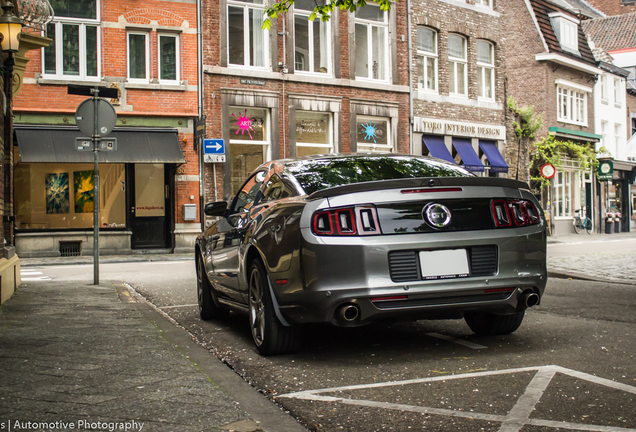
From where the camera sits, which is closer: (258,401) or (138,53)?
(258,401)

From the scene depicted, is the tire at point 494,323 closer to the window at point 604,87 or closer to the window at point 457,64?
the window at point 457,64

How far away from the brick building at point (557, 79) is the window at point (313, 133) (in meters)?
13.8

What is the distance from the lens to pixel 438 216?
4.86m

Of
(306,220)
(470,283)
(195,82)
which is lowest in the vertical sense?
(470,283)

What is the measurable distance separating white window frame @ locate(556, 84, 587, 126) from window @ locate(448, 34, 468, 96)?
9.29 metres

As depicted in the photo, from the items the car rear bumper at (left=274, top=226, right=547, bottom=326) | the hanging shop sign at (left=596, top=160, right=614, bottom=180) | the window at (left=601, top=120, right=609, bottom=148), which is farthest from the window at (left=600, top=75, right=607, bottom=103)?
the car rear bumper at (left=274, top=226, right=547, bottom=326)

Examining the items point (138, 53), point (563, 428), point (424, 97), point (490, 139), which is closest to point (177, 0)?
point (138, 53)

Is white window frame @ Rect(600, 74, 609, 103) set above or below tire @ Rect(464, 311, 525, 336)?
above

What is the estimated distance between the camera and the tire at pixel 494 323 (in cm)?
574

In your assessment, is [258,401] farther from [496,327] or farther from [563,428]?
[496,327]

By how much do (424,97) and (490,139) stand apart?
14.9 feet

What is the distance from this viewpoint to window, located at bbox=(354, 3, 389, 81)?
25.3 m

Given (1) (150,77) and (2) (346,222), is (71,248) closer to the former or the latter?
(1) (150,77)

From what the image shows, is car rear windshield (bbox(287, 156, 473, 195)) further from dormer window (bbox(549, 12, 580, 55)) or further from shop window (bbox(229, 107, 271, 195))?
dormer window (bbox(549, 12, 580, 55))
